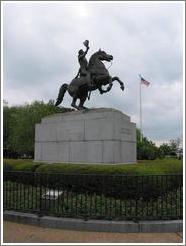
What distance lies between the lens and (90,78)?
50.3 ft

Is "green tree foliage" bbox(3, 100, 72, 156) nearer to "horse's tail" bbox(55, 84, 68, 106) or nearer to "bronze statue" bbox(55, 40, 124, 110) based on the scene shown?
"horse's tail" bbox(55, 84, 68, 106)

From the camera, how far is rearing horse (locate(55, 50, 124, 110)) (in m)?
15.3

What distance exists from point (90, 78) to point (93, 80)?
18cm

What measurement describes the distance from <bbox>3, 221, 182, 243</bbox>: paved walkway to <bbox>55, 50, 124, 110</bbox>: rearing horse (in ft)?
26.1

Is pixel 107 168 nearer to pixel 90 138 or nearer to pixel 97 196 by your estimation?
pixel 97 196

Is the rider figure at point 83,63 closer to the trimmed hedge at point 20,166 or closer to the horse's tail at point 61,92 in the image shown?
the horse's tail at point 61,92

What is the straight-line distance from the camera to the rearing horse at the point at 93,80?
602 inches

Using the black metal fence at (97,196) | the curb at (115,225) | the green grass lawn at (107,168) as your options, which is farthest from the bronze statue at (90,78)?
the curb at (115,225)

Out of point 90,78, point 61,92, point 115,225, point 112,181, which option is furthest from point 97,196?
point 61,92

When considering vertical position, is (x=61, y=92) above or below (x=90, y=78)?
below

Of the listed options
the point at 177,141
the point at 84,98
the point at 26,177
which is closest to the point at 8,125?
the point at 177,141

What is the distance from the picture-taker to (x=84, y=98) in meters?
16.2

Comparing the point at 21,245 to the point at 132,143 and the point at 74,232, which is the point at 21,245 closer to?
the point at 74,232

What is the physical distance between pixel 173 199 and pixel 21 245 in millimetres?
4852
